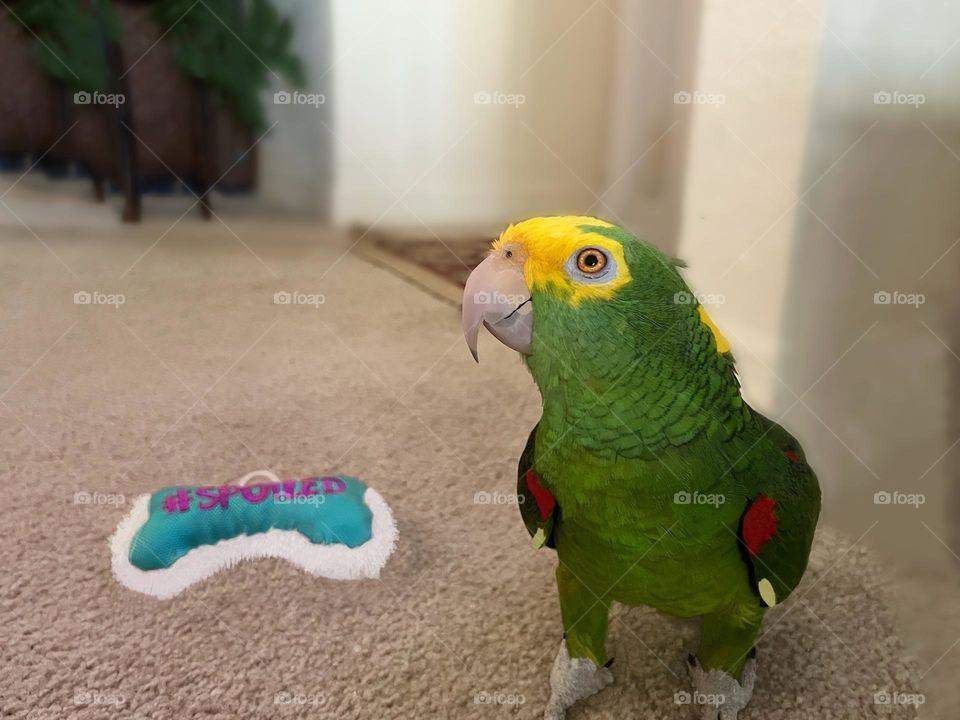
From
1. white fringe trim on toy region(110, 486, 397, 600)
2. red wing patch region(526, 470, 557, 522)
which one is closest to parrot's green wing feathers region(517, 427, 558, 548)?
red wing patch region(526, 470, 557, 522)

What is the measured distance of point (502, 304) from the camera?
0.54m

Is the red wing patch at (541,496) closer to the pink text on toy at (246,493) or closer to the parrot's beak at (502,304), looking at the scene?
the parrot's beak at (502,304)

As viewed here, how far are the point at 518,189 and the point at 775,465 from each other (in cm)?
79

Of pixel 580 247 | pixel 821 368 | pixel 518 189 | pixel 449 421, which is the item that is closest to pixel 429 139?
pixel 518 189

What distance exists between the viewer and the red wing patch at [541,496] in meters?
0.63

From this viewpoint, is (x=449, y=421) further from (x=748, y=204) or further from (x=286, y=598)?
(x=748, y=204)

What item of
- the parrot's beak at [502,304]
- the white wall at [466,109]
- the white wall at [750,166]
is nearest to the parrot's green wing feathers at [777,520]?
the parrot's beak at [502,304]

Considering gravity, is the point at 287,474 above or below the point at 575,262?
below

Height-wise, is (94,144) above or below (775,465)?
above

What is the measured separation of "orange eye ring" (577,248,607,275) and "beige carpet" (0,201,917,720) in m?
0.45

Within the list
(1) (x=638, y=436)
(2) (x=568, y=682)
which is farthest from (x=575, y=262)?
(2) (x=568, y=682)

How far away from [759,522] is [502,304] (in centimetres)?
27

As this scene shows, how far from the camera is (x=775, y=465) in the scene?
61cm

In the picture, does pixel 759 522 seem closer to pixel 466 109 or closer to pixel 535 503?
pixel 535 503
